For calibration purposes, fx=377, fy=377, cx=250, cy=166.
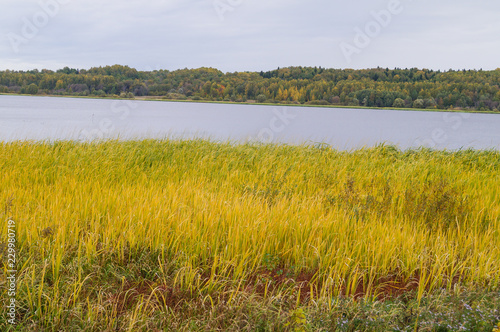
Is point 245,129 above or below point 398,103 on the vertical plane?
below

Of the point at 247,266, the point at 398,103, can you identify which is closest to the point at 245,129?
the point at 247,266

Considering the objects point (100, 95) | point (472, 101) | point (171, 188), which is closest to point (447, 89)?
point (472, 101)

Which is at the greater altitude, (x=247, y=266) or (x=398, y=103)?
(x=398, y=103)

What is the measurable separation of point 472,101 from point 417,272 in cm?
6510

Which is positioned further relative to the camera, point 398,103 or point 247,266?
point 398,103

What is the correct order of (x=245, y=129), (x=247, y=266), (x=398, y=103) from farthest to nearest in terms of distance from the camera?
(x=398, y=103) < (x=245, y=129) < (x=247, y=266)

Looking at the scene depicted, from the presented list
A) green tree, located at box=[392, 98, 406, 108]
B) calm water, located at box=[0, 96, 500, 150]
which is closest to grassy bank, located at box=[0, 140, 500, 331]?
calm water, located at box=[0, 96, 500, 150]

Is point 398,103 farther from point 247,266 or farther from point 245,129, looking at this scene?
point 247,266

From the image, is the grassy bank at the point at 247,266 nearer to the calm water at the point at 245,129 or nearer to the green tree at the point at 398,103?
the calm water at the point at 245,129

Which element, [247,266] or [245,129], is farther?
[245,129]

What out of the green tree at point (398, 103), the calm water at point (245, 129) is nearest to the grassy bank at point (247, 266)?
the calm water at point (245, 129)

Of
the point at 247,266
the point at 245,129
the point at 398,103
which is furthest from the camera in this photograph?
the point at 398,103

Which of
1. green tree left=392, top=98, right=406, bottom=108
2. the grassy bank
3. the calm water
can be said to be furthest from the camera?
green tree left=392, top=98, right=406, bottom=108

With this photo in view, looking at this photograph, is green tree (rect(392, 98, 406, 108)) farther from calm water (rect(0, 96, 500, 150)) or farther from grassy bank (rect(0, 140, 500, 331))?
grassy bank (rect(0, 140, 500, 331))
